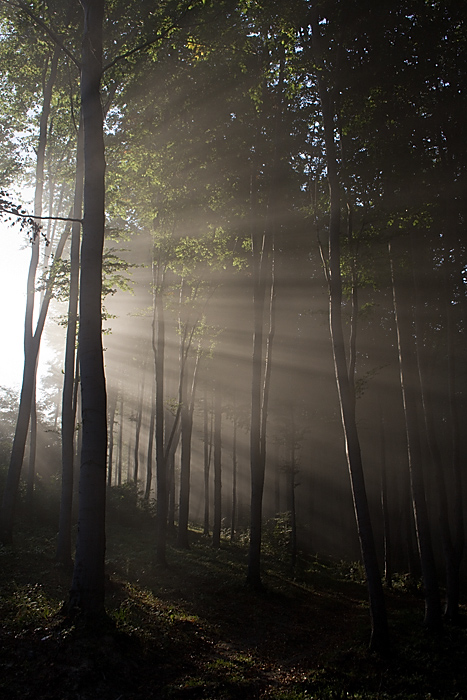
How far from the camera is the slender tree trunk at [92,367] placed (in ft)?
20.8

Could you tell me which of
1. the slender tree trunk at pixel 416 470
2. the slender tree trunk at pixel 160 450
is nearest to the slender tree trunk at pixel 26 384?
the slender tree trunk at pixel 160 450

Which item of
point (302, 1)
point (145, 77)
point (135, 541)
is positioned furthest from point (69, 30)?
point (135, 541)

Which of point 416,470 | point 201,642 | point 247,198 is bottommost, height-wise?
point 201,642

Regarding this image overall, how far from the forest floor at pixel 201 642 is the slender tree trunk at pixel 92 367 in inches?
27.0

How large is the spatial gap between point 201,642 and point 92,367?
5235mm

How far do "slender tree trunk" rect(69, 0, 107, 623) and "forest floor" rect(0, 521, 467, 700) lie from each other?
686 millimetres

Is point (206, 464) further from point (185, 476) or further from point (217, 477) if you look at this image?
point (185, 476)

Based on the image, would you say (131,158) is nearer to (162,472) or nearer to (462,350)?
(162,472)

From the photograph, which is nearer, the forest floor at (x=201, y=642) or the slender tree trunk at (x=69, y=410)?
the forest floor at (x=201, y=642)

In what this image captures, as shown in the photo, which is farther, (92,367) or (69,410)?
(69,410)

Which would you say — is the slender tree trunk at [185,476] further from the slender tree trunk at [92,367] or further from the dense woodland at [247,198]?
the slender tree trunk at [92,367]

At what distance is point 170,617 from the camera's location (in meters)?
8.44

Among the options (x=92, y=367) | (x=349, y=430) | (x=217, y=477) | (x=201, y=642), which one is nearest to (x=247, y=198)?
(x=349, y=430)

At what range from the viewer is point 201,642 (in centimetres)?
762
